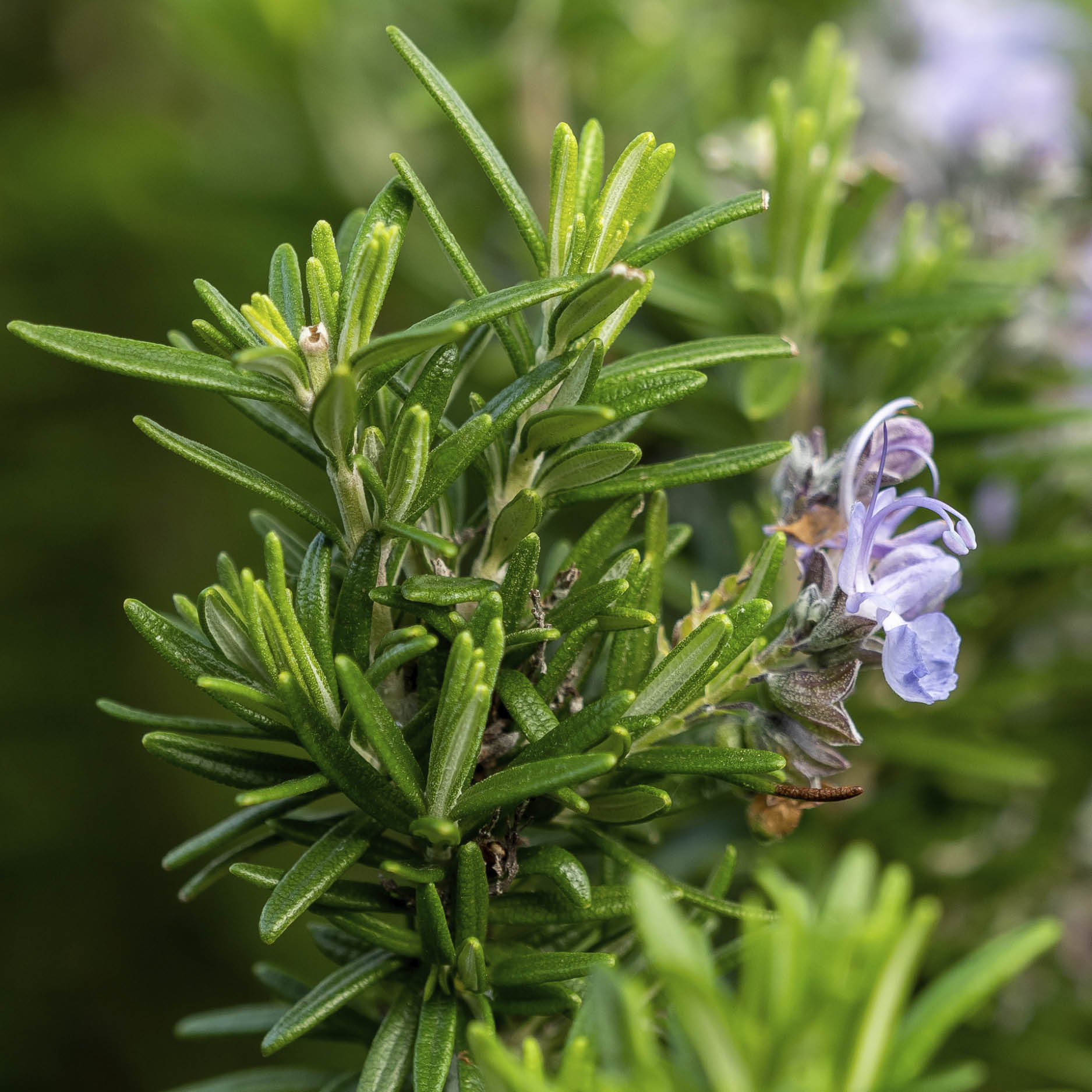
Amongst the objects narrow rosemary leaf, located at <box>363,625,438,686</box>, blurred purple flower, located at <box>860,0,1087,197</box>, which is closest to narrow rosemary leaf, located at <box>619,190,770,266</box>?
narrow rosemary leaf, located at <box>363,625,438,686</box>

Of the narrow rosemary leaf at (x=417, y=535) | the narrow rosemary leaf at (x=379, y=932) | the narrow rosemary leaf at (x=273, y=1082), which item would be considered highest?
the narrow rosemary leaf at (x=417, y=535)

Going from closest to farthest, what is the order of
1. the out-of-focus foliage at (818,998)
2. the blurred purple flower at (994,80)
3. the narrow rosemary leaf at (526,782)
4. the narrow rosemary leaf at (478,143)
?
the out-of-focus foliage at (818,998) < the narrow rosemary leaf at (526,782) < the narrow rosemary leaf at (478,143) < the blurred purple flower at (994,80)

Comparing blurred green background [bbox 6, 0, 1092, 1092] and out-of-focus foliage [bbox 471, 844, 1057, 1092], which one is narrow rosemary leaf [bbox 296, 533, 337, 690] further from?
blurred green background [bbox 6, 0, 1092, 1092]

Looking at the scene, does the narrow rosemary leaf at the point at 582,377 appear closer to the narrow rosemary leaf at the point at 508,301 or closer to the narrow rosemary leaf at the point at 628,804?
the narrow rosemary leaf at the point at 508,301

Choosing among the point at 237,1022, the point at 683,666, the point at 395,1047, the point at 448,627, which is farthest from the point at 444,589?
the point at 237,1022

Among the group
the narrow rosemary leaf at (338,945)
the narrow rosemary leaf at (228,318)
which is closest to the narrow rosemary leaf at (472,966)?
the narrow rosemary leaf at (338,945)

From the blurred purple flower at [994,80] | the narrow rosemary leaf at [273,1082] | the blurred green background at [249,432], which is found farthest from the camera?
the blurred purple flower at [994,80]

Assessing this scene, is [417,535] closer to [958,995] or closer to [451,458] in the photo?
[451,458]
